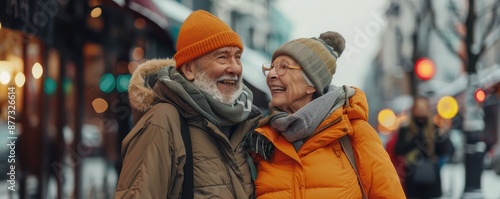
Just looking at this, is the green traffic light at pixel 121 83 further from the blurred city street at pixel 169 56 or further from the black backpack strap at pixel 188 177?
the black backpack strap at pixel 188 177

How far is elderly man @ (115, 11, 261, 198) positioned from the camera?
326 cm

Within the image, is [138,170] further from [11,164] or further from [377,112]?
[377,112]

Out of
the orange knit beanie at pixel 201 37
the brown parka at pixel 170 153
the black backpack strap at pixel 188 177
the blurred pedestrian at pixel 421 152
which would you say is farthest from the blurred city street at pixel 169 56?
the black backpack strap at pixel 188 177

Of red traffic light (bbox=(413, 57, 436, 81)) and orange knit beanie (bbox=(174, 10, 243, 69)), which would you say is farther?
red traffic light (bbox=(413, 57, 436, 81))

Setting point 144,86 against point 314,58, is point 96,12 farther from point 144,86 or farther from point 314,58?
point 314,58

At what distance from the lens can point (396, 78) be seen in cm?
1146

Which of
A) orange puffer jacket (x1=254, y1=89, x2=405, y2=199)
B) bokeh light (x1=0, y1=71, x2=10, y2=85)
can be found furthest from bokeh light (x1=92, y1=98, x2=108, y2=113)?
orange puffer jacket (x1=254, y1=89, x2=405, y2=199)

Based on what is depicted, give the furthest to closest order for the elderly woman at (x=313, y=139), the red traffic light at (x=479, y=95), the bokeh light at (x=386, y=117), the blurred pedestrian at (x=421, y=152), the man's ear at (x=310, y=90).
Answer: the red traffic light at (x=479, y=95)
the bokeh light at (x=386, y=117)
the blurred pedestrian at (x=421, y=152)
the man's ear at (x=310, y=90)
the elderly woman at (x=313, y=139)

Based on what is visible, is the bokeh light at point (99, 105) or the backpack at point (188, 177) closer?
the backpack at point (188, 177)

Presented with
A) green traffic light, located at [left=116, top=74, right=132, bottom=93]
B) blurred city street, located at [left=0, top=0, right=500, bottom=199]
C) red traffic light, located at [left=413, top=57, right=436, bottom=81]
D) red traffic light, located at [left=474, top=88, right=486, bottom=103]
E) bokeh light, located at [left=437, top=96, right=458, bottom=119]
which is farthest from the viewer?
bokeh light, located at [left=437, top=96, right=458, bottom=119]

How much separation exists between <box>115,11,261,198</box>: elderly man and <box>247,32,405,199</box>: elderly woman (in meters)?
0.13

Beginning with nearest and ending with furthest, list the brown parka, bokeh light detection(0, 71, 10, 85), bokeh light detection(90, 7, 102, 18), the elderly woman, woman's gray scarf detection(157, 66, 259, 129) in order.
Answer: the brown parka
woman's gray scarf detection(157, 66, 259, 129)
the elderly woman
bokeh light detection(0, 71, 10, 85)
bokeh light detection(90, 7, 102, 18)

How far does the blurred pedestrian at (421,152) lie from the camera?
8445 mm

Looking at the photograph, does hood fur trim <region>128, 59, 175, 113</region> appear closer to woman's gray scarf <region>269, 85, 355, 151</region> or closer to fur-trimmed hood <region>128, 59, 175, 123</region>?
fur-trimmed hood <region>128, 59, 175, 123</region>
